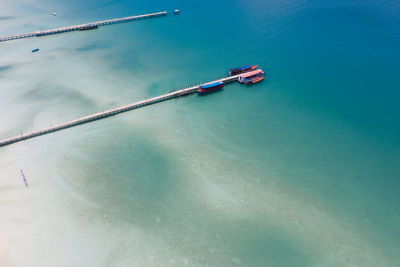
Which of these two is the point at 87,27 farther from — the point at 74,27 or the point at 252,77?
the point at 252,77

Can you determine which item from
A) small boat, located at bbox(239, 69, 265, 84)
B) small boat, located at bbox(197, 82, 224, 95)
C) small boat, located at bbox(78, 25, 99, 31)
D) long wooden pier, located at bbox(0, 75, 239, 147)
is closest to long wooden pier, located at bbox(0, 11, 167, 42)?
small boat, located at bbox(78, 25, 99, 31)

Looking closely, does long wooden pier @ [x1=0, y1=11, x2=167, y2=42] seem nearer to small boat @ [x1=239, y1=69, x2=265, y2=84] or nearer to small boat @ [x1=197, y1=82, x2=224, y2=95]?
small boat @ [x1=239, y1=69, x2=265, y2=84]

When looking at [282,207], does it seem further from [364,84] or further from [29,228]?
[364,84]

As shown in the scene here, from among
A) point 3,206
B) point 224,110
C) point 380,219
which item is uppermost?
point 224,110

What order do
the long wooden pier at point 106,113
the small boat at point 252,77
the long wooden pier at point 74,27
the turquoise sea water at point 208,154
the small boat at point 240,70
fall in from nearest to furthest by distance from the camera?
the turquoise sea water at point 208,154, the long wooden pier at point 106,113, the small boat at point 252,77, the small boat at point 240,70, the long wooden pier at point 74,27

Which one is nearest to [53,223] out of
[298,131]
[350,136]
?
[298,131]

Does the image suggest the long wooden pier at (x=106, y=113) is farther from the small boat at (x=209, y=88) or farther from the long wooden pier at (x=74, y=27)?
the long wooden pier at (x=74, y=27)

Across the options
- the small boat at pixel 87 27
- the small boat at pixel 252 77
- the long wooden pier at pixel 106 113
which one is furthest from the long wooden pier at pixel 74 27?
the small boat at pixel 252 77

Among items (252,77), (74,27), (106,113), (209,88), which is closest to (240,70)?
(252,77)
